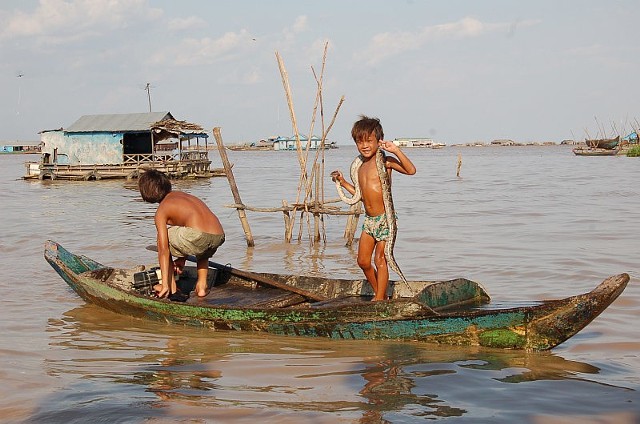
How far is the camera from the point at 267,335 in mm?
5336

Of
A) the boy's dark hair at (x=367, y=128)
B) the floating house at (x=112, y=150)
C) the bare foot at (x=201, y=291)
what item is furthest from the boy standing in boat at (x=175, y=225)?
the floating house at (x=112, y=150)

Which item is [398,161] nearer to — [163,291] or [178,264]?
[163,291]

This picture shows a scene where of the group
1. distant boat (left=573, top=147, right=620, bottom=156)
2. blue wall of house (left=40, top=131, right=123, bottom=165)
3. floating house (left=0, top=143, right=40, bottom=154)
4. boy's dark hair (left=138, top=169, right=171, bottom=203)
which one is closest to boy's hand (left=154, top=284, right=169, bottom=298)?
boy's dark hair (left=138, top=169, right=171, bottom=203)

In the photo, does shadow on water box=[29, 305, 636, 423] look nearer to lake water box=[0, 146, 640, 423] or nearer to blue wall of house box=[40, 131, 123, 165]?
lake water box=[0, 146, 640, 423]

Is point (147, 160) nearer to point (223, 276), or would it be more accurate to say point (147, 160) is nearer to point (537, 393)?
point (223, 276)

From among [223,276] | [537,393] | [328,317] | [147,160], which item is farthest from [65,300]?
[147,160]

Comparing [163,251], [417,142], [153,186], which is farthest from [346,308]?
[417,142]

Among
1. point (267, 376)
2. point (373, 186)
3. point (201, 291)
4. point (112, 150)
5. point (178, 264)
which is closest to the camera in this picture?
point (267, 376)

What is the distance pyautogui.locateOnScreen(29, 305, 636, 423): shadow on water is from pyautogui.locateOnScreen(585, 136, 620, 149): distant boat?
49589 mm

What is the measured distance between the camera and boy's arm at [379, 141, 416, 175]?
15.9 feet

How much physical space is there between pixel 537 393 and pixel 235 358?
2.08 meters

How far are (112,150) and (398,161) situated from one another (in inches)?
1043

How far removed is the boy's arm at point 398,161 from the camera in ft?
15.9

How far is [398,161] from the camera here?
5.11m
